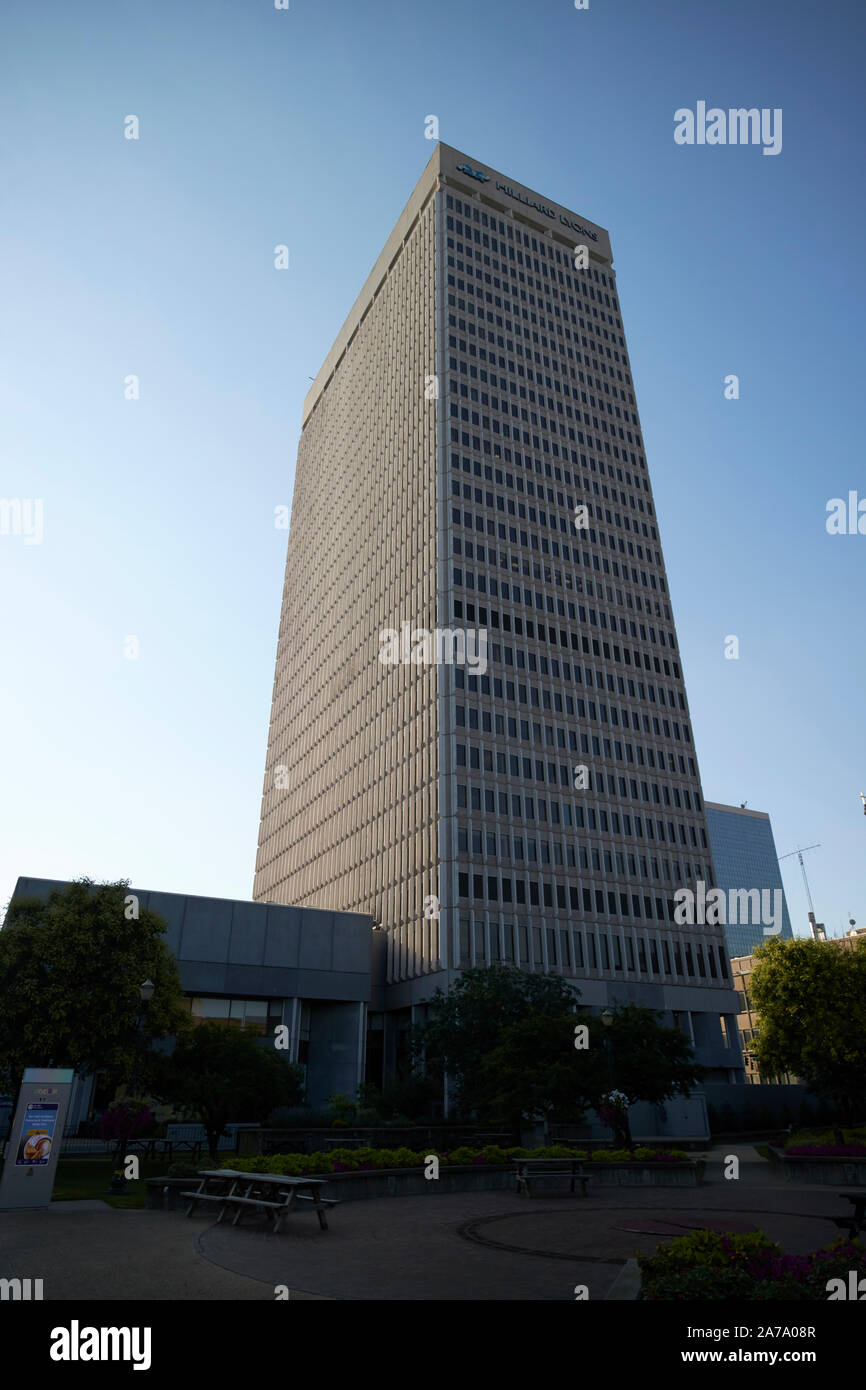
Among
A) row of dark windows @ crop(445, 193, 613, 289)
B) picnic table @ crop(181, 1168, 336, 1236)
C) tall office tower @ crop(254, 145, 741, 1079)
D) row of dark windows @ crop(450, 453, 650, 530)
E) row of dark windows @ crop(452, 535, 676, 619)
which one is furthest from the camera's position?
row of dark windows @ crop(445, 193, 613, 289)

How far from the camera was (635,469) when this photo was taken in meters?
100

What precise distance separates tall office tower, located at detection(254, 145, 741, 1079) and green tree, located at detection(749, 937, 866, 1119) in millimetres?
19585

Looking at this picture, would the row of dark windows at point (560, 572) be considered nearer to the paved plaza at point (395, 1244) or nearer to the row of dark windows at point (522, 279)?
the row of dark windows at point (522, 279)

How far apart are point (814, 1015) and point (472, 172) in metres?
98.2

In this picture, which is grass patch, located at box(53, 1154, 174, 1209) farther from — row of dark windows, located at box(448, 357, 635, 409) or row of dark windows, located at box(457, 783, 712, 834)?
row of dark windows, located at box(448, 357, 635, 409)

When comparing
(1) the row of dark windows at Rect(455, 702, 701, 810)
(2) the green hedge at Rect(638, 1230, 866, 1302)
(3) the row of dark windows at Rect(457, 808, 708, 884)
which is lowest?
(2) the green hedge at Rect(638, 1230, 866, 1302)

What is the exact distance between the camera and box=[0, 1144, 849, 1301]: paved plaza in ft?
34.3

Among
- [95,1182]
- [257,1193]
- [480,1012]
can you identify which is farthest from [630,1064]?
[95,1182]

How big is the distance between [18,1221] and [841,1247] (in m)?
15.6

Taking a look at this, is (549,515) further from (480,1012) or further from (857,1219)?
(857,1219)

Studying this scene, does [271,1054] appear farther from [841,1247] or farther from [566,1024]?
[841,1247]

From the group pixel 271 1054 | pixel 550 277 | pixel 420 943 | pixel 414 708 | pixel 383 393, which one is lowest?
pixel 271 1054

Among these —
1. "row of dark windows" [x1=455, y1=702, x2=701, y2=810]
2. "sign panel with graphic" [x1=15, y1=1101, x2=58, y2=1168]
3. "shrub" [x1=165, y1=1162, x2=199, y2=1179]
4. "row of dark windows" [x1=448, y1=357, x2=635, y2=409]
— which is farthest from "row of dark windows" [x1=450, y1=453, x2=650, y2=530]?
"sign panel with graphic" [x1=15, y1=1101, x2=58, y2=1168]

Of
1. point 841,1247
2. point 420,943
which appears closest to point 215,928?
point 420,943
